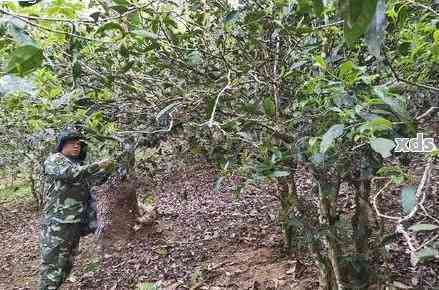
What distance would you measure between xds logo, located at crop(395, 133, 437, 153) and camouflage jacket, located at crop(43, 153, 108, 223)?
2.92m

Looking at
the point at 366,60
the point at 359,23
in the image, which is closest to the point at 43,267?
the point at 366,60

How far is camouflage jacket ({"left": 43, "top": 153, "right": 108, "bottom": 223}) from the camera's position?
13.2ft

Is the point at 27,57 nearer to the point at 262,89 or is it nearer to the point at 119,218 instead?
the point at 262,89

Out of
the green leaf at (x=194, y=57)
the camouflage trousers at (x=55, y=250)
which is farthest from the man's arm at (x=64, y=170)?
the green leaf at (x=194, y=57)

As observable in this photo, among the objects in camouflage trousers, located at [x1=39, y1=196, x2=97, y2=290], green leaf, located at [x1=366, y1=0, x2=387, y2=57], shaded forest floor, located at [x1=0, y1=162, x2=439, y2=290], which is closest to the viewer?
green leaf, located at [x1=366, y1=0, x2=387, y2=57]

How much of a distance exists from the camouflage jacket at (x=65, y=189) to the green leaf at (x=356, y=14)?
11.7 feet

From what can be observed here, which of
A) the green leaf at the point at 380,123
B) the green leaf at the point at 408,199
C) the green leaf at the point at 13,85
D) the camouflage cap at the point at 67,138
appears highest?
the camouflage cap at the point at 67,138

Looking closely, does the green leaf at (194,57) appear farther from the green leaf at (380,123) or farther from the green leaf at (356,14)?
the green leaf at (356,14)

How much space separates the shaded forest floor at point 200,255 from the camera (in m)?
3.86

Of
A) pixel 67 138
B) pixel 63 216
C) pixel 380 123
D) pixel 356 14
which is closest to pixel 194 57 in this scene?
pixel 380 123

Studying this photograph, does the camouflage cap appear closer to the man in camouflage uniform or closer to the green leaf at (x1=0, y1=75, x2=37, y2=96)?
the man in camouflage uniform

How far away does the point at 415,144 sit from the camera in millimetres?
1542

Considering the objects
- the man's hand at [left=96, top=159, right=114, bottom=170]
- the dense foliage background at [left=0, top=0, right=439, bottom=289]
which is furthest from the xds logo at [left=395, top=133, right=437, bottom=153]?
the man's hand at [left=96, top=159, right=114, bottom=170]

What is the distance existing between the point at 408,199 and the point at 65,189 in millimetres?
3551
